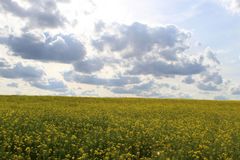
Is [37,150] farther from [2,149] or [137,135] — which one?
[137,135]

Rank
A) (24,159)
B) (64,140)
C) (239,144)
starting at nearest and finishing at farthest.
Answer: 1. (24,159)
2. (64,140)
3. (239,144)

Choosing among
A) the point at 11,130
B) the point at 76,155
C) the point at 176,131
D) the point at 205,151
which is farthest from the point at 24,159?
the point at 176,131

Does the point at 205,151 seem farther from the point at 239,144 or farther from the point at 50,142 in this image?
the point at 50,142

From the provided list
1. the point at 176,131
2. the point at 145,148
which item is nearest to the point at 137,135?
the point at 145,148

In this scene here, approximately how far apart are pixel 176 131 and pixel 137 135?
3.11 m

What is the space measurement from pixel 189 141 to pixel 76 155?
20.2ft

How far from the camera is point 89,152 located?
1548 centimetres

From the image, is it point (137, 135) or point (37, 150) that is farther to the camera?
point (137, 135)

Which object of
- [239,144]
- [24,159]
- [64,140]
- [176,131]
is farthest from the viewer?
[176,131]

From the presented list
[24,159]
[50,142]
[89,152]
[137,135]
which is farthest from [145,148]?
[24,159]

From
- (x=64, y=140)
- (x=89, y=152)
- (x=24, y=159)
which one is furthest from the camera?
(x=64, y=140)

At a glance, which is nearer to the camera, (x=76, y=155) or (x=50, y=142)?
(x=76, y=155)

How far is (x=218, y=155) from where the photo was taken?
15.7m

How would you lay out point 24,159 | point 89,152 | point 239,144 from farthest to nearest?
point 239,144, point 89,152, point 24,159
